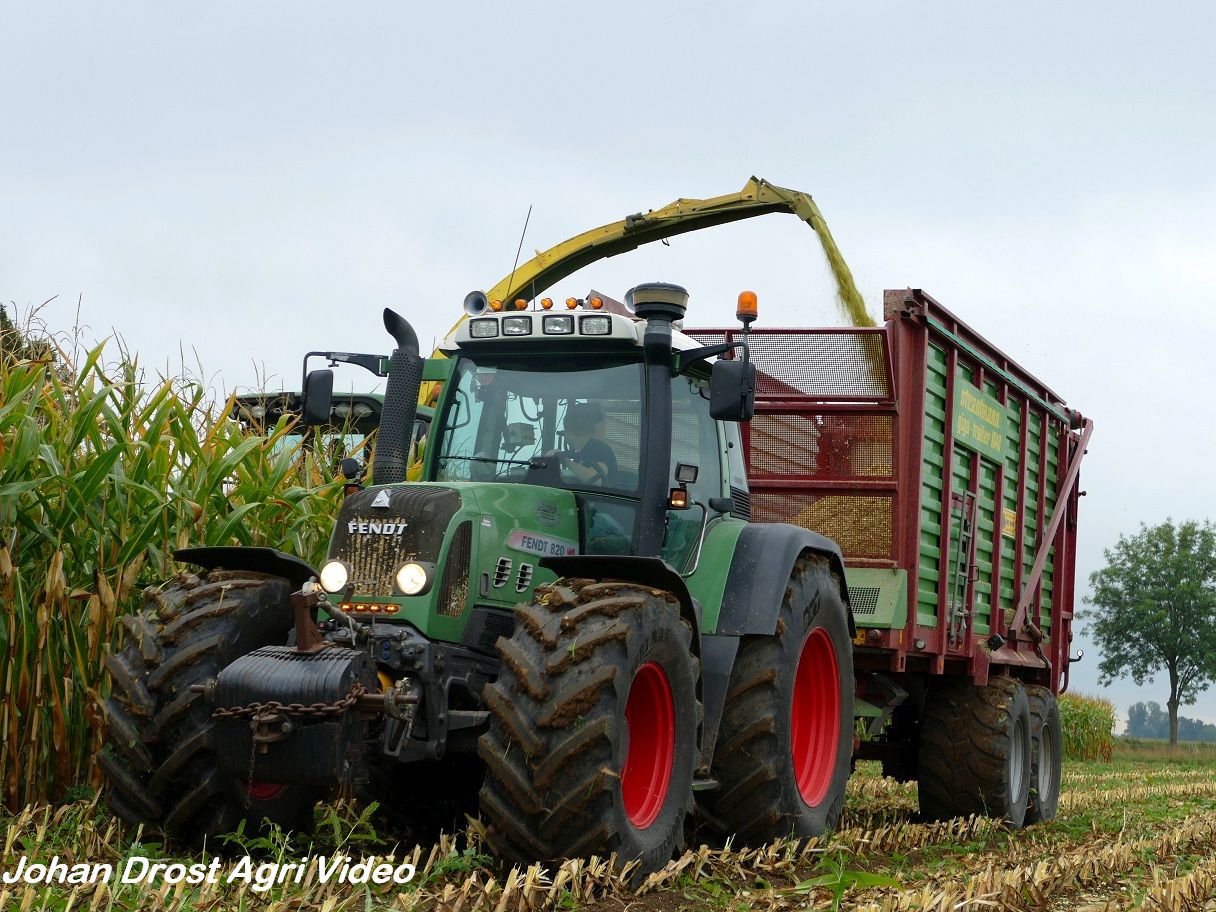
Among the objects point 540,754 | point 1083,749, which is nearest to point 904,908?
point 540,754

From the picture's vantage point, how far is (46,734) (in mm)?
6754

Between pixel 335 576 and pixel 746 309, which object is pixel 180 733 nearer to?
pixel 335 576

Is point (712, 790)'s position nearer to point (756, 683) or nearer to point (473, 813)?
point (756, 683)

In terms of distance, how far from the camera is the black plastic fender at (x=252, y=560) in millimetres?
6266

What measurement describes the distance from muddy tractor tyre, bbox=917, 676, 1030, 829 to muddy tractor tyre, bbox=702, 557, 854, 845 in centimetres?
243

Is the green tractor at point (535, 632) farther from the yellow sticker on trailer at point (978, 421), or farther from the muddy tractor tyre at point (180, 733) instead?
the yellow sticker on trailer at point (978, 421)

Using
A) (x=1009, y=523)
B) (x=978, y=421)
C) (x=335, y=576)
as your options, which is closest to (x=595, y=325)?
(x=335, y=576)

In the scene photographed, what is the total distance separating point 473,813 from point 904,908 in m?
2.21

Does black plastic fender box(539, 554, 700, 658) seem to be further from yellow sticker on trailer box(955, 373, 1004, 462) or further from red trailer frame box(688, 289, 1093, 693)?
yellow sticker on trailer box(955, 373, 1004, 462)

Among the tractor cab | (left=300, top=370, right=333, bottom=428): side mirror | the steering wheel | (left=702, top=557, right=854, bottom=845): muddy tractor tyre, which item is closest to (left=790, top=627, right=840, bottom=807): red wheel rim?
(left=702, top=557, right=854, bottom=845): muddy tractor tyre

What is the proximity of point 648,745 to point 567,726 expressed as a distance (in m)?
0.83

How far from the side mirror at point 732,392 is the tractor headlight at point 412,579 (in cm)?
141

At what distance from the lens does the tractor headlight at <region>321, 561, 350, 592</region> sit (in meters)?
6.10

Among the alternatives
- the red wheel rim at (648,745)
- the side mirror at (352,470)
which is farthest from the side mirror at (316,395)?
the red wheel rim at (648,745)
